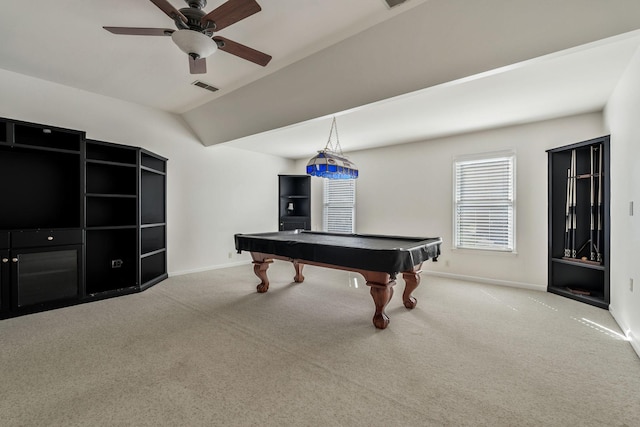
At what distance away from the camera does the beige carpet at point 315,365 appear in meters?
1.67

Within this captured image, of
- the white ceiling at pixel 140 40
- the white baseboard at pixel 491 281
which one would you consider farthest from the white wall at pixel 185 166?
the white baseboard at pixel 491 281

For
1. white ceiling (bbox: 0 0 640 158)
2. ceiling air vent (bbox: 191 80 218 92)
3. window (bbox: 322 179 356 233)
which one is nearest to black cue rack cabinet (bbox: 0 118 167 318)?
white ceiling (bbox: 0 0 640 158)

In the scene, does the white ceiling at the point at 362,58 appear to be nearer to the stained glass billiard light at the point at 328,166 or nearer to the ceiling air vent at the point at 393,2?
the ceiling air vent at the point at 393,2

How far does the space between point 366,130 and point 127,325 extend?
420 centimetres

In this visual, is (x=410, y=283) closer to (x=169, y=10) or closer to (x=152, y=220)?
(x=169, y=10)

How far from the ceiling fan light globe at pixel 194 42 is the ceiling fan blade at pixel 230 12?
0.10 m

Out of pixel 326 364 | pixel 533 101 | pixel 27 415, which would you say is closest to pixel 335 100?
pixel 533 101

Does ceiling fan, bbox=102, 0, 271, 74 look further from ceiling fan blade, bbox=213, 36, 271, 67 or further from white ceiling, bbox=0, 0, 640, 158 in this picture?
white ceiling, bbox=0, 0, 640, 158

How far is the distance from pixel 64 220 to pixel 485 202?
6.14 m

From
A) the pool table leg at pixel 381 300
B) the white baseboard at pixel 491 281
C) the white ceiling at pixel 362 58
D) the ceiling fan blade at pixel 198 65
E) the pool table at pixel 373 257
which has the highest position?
the white ceiling at pixel 362 58

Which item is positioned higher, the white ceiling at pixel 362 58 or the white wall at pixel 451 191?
the white ceiling at pixel 362 58

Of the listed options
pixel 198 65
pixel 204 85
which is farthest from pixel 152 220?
pixel 198 65

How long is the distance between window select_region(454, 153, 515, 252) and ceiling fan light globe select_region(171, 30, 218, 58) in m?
4.34

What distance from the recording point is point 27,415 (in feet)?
5.40
